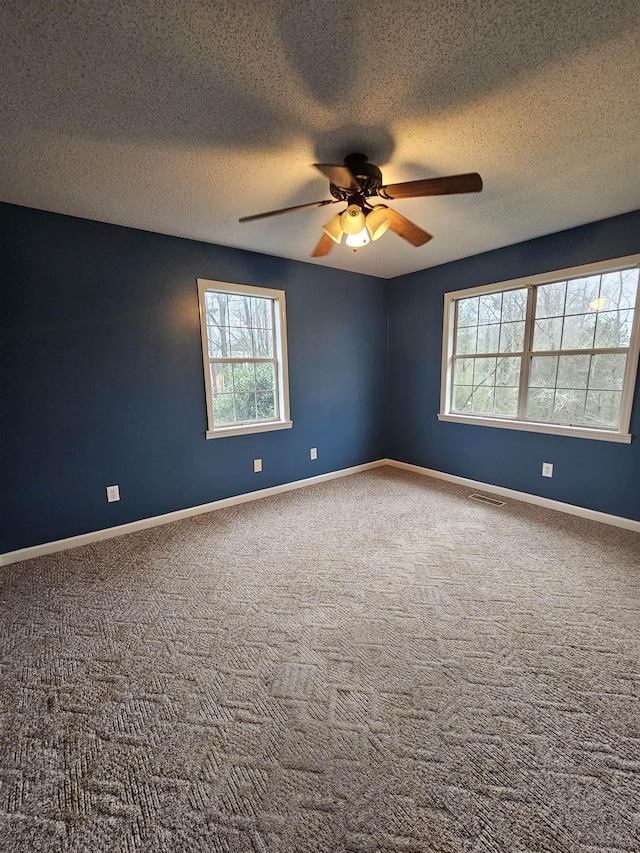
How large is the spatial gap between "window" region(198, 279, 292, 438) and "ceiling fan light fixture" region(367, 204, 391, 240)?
1707 mm

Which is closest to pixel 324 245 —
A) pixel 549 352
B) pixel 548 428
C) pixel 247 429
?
pixel 247 429

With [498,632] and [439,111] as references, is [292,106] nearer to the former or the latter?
[439,111]

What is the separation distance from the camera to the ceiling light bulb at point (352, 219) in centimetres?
193

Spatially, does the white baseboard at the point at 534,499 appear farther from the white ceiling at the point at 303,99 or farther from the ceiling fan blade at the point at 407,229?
the ceiling fan blade at the point at 407,229

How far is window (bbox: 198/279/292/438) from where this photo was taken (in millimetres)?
3338

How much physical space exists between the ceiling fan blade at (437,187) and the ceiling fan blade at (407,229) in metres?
0.17

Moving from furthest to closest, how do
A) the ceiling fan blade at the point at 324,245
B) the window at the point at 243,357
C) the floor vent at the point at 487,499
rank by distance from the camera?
1. the floor vent at the point at 487,499
2. the window at the point at 243,357
3. the ceiling fan blade at the point at 324,245

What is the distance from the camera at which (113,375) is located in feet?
9.30

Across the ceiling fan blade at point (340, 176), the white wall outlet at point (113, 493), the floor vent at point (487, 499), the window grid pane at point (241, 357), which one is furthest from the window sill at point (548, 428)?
the white wall outlet at point (113, 493)

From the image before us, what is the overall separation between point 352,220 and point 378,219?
0.60 ft

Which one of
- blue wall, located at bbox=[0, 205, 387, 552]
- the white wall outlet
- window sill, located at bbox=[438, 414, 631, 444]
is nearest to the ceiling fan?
blue wall, located at bbox=[0, 205, 387, 552]

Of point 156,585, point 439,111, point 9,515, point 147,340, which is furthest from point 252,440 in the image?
point 439,111

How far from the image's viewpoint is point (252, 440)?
3662mm

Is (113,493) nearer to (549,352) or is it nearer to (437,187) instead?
(437,187)
